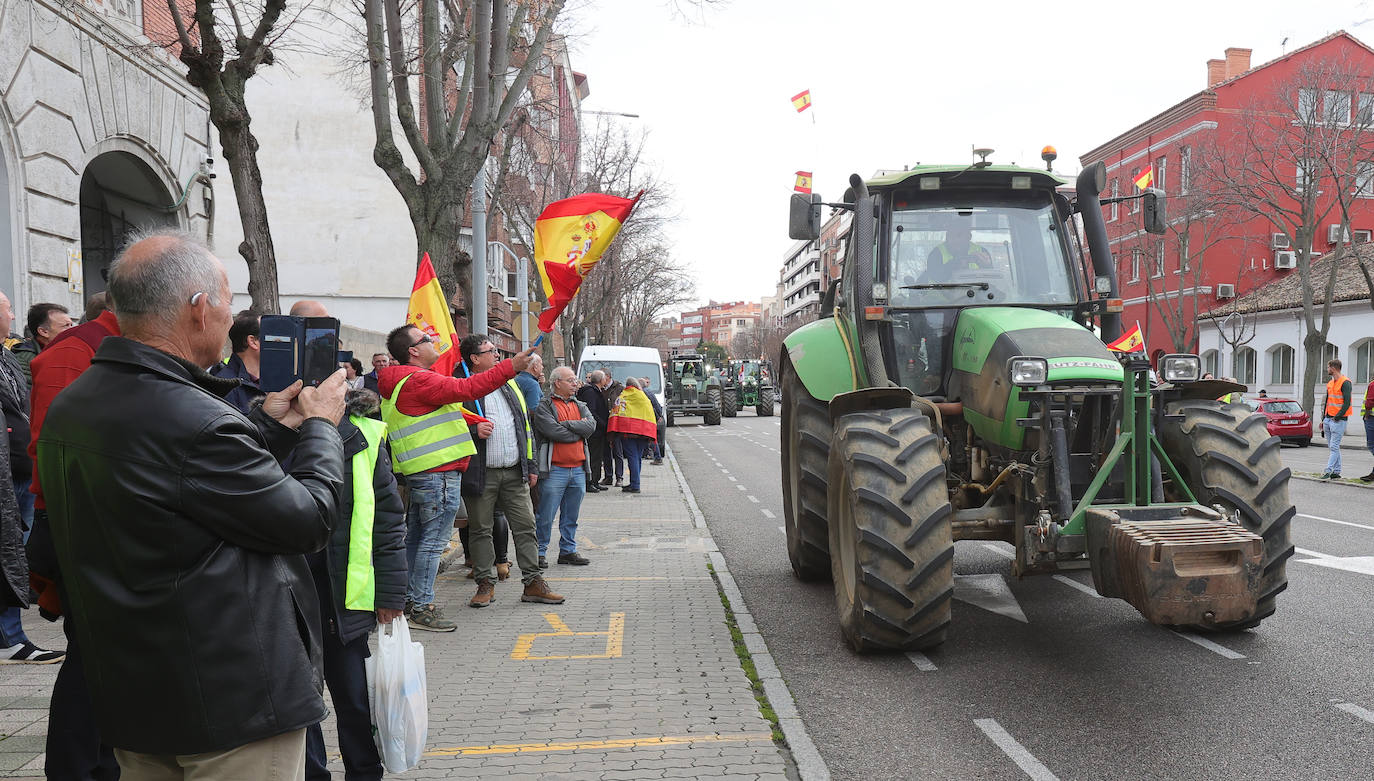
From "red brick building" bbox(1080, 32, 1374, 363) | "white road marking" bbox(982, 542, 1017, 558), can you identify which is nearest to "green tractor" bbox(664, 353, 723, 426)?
"red brick building" bbox(1080, 32, 1374, 363)

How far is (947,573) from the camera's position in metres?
5.49

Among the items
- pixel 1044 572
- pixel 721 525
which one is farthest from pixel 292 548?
pixel 721 525

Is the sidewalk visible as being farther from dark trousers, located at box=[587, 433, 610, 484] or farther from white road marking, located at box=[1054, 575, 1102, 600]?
dark trousers, located at box=[587, 433, 610, 484]

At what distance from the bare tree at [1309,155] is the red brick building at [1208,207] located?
27cm

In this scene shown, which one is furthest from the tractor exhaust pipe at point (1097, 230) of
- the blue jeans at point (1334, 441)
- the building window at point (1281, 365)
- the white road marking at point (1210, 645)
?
the building window at point (1281, 365)

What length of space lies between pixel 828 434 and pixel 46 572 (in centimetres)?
510

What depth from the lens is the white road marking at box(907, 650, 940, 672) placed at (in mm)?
5773

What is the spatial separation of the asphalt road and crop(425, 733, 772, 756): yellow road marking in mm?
438

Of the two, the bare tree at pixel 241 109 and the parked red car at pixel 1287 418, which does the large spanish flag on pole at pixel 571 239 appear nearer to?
the bare tree at pixel 241 109

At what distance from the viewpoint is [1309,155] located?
85.1 ft

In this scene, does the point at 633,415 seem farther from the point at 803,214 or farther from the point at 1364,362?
the point at 1364,362

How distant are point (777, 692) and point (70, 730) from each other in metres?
3.26

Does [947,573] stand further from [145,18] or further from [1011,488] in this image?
[145,18]

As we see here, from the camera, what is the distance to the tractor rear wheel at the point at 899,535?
544cm
